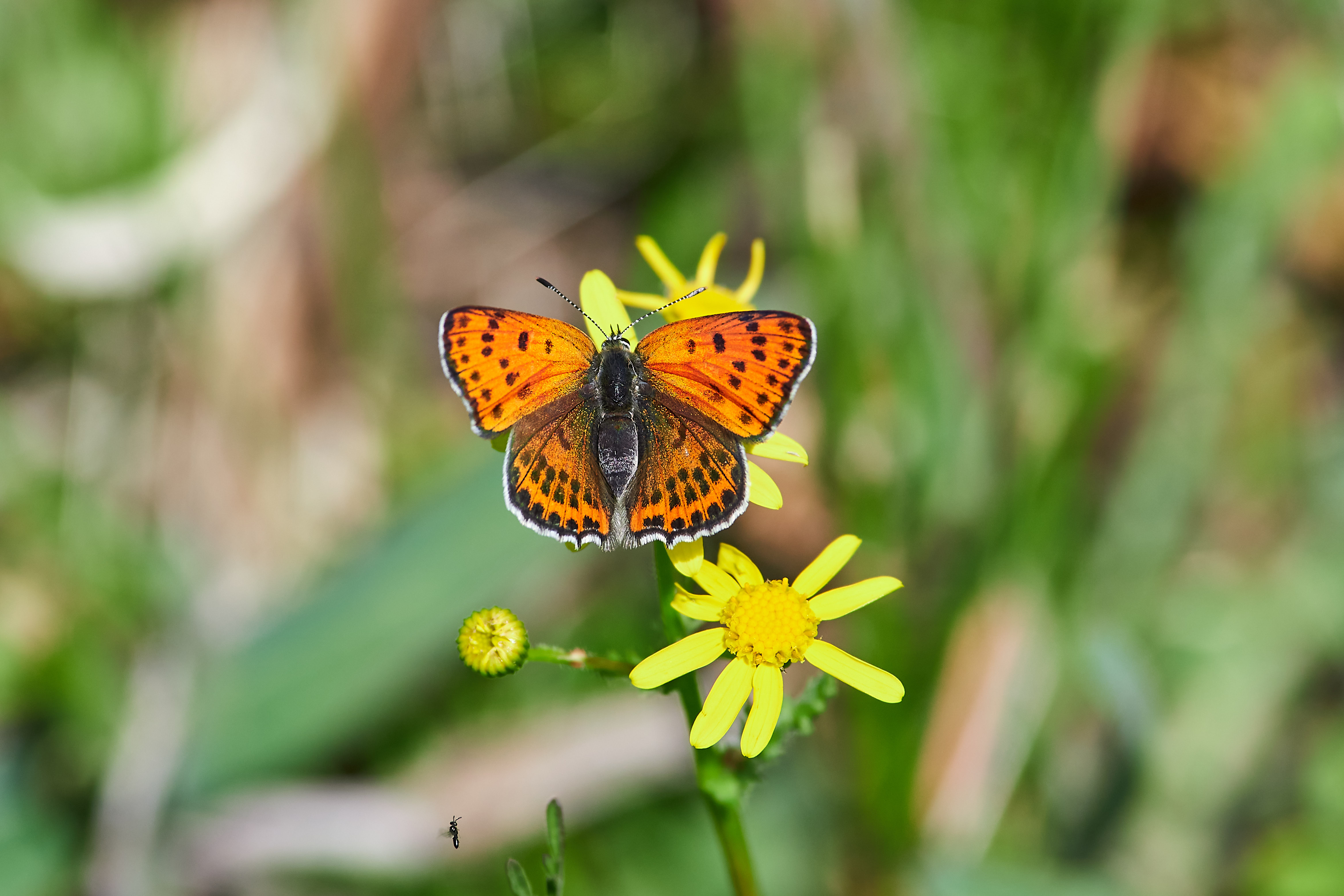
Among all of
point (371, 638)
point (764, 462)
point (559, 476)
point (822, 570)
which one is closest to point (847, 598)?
point (822, 570)

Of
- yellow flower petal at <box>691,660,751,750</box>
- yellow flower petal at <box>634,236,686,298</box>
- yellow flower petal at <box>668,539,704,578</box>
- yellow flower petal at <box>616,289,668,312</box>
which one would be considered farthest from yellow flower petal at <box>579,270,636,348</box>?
yellow flower petal at <box>691,660,751,750</box>

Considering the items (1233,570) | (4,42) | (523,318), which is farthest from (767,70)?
(4,42)

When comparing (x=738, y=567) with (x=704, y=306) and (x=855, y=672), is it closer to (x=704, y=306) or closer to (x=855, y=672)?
(x=855, y=672)

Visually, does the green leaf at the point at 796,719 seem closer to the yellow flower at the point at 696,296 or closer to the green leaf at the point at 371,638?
the yellow flower at the point at 696,296

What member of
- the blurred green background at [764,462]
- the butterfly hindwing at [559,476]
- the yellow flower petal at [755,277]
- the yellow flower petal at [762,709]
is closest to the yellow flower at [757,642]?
the yellow flower petal at [762,709]

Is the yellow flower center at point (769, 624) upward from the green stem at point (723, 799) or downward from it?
upward

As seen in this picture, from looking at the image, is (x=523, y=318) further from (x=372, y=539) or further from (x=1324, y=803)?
(x=1324, y=803)
